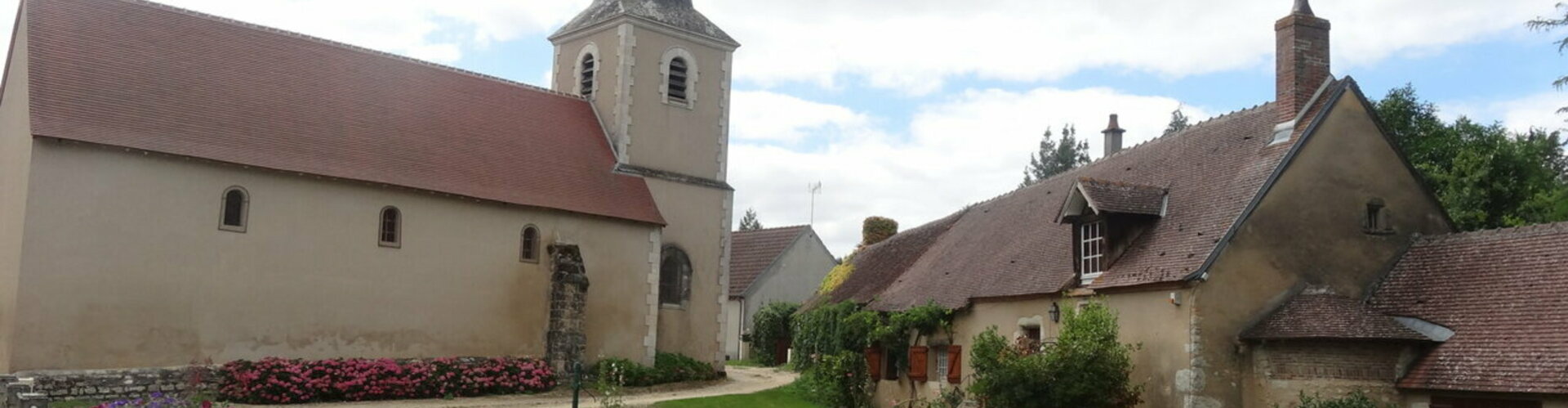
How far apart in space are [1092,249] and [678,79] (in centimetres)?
1487

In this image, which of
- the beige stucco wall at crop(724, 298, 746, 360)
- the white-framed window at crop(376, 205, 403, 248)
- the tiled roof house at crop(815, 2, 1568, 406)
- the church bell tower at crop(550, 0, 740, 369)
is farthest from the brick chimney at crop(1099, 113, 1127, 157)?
the beige stucco wall at crop(724, 298, 746, 360)

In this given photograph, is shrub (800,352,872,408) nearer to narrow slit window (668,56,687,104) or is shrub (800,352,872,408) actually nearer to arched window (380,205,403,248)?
arched window (380,205,403,248)

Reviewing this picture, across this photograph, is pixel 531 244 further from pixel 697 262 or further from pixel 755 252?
pixel 755 252

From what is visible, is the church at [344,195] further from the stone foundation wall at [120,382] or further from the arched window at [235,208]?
the stone foundation wall at [120,382]

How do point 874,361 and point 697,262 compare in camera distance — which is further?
point 697,262

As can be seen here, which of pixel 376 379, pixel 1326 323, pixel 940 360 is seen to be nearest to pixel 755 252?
pixel 940 360

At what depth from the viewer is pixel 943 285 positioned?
2378 centimetres

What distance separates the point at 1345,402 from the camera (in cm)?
1562

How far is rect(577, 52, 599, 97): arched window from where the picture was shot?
31.5 m

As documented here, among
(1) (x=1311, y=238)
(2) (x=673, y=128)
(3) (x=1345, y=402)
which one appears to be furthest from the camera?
(2) (x=673, y=128)

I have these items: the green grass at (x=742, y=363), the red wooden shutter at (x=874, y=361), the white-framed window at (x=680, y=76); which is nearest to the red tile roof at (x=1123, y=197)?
the red wooden shutter at (x=874, y=361)

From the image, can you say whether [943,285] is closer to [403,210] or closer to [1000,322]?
[1000,322]

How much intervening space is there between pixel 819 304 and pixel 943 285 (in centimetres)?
576

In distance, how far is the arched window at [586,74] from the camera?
3150cm
